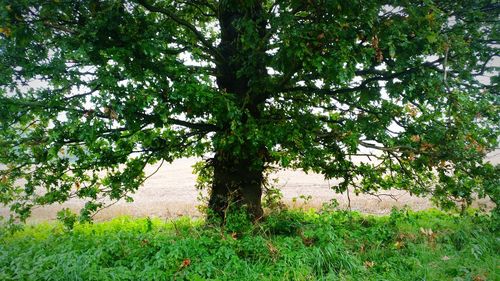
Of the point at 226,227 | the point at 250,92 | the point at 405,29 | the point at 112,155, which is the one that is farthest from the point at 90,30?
the point at 405,29

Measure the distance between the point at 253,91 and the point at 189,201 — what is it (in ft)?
25.4

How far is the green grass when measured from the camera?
189 inches

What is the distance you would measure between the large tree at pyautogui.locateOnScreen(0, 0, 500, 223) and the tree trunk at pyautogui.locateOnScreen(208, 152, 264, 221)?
0.10ft

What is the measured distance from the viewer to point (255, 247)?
5.46 metres

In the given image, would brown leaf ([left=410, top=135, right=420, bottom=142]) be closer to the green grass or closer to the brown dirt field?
the green grass

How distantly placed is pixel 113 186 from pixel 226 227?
86.9 inches

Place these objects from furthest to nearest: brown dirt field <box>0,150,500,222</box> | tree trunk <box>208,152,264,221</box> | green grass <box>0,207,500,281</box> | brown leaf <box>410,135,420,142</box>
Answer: brown dirt field <box>0,150,500,222</box>
tree trunk <box>208,152,264,221</box>
brown leaf <box>410,135,420,142</box>
green grass <box>0,207,500,281</box>

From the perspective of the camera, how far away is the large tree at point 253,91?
4.82 m

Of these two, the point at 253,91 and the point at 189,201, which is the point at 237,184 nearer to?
the point at 253,91

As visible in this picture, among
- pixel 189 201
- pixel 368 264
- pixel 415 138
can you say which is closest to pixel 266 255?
pixel 368 264

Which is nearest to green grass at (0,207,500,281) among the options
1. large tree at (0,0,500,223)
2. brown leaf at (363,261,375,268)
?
brown leaf at (363,261,375,268)

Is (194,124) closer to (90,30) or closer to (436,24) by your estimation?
(90,30)

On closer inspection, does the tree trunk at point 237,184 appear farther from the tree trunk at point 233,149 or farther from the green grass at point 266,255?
the green grass at point 266,255

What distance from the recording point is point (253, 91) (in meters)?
6.65
